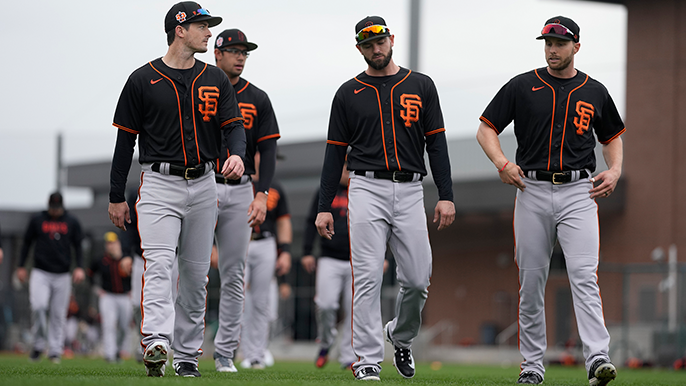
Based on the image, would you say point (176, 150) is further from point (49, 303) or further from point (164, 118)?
point (49, 303)

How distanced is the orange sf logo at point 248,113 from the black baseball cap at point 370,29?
5.53 ft

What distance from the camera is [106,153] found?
1565 inches

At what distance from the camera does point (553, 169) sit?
6883mm

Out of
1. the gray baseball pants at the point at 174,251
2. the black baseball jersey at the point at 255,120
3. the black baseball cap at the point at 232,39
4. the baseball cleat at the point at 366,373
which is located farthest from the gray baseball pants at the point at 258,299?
the baseball cleat at the point at 366,373

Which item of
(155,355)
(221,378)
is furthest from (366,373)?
(155,355)

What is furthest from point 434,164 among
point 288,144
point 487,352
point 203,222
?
point 288,144

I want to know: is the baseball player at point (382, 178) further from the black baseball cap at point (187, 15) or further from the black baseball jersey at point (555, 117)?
the black baseball cap at point (187, 15)

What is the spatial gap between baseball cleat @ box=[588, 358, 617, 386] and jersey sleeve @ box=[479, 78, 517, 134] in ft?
6.58

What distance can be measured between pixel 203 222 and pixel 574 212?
9.21ft

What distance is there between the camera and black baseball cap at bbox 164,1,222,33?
267 inches

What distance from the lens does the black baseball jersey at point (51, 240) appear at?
1380cm

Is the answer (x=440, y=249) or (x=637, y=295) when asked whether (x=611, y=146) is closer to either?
(x=637, y=295)

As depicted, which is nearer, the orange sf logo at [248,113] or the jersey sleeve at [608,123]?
the jersey sleeve at [608,123]

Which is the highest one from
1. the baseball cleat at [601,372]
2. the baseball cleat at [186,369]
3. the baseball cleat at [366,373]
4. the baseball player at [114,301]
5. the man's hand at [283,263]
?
the man's hand at [283,263]
